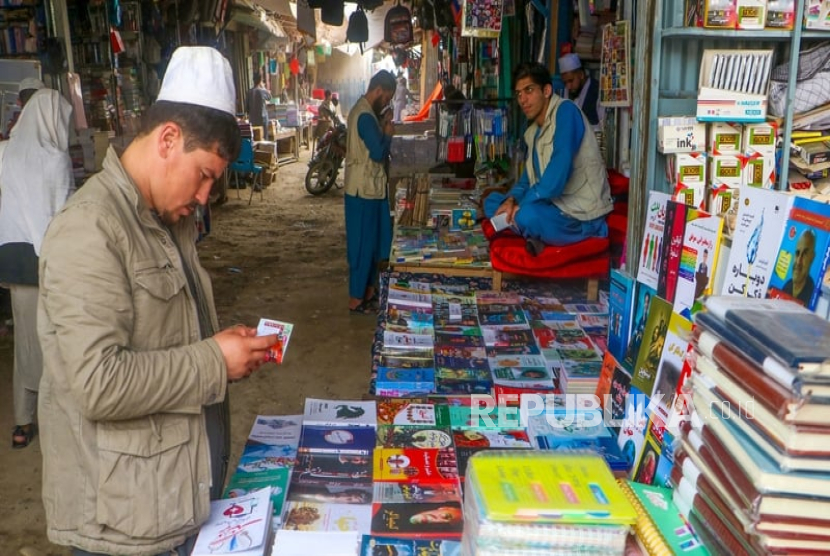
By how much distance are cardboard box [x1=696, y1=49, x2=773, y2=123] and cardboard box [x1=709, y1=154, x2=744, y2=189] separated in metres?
0.12

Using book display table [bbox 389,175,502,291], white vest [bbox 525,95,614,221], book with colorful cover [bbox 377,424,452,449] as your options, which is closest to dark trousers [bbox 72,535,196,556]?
book with colorful cover [bbox 377,424,452,449]

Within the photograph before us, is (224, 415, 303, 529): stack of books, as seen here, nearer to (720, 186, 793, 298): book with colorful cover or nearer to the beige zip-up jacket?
the beige zip-up jacket

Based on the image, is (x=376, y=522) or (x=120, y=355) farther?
(x=376, y=522)

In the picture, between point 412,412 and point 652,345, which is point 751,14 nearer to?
point 652,345

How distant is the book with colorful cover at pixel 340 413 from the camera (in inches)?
79.8

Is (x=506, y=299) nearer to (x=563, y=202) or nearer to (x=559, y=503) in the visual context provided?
(x=563, y=202)

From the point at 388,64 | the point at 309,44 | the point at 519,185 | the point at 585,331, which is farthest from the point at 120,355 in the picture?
the point at 388,64

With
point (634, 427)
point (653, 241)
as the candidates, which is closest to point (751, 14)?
point (653, 241)

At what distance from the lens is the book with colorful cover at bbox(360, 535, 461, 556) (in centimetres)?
145

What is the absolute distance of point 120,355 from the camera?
4.06 feet

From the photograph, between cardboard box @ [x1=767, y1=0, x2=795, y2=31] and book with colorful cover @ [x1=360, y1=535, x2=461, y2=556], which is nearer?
book with colorful cover @ [x1=360, y1=535, x2=461, y2=556]

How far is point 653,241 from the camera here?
6.04 feet

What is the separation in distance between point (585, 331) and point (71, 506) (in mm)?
2087

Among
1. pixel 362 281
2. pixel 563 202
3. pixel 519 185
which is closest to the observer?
pixel 563 202
